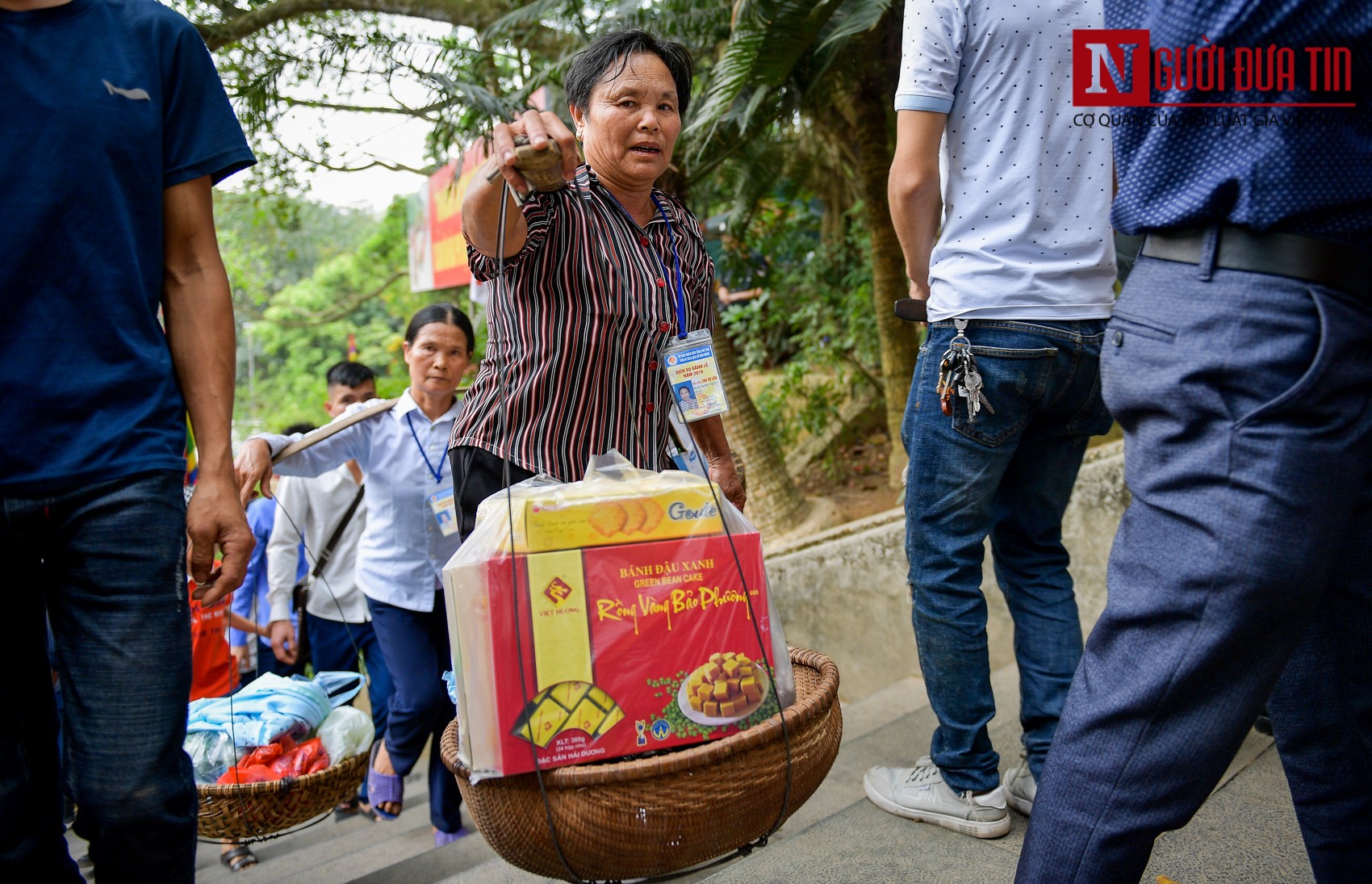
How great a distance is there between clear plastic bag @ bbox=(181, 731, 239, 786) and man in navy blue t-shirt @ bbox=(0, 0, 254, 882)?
154cm

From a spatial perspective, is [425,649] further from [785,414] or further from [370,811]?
[785,414]

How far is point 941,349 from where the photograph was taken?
2.29 meters

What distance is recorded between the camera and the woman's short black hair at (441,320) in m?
4.02

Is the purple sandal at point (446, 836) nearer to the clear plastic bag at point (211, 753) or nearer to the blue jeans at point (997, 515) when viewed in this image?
the clear plastic bag at point (211, 753)

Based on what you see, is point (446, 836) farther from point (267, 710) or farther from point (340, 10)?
point (340, 10)

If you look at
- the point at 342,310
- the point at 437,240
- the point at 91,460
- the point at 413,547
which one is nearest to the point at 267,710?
the point at 413,547

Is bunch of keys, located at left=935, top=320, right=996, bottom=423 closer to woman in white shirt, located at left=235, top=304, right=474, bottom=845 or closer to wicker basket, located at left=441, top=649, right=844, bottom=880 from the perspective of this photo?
wicker basket, located at left=441, top=649, right=844, bottom=880

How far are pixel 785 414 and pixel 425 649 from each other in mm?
5785

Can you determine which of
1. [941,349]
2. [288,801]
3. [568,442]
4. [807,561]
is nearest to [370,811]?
[288,801]

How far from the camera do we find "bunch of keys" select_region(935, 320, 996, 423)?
7.31 feet

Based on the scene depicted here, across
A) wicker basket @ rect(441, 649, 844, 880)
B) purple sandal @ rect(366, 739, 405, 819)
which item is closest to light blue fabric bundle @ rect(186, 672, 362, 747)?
purple sandal @ rect(366, 739, 405, 819)

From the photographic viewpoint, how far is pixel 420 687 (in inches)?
143

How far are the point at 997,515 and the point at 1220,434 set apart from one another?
3.86 ft

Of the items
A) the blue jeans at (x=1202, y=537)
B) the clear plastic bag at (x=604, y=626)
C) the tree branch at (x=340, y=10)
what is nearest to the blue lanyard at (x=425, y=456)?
the clear plastic bag at (x=604, y=626)
